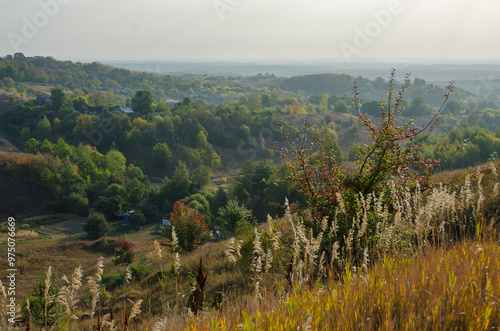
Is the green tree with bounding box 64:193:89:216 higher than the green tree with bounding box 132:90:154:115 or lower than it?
lower

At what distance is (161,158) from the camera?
90.9 metres

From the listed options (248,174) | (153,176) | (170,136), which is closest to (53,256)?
(248,174)

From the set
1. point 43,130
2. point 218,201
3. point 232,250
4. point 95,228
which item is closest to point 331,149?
point 232,250

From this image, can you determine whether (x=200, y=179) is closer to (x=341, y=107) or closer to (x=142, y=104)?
(x=142, y=104)

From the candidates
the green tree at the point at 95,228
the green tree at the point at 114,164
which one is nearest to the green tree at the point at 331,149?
the green tree at the point at 95,228

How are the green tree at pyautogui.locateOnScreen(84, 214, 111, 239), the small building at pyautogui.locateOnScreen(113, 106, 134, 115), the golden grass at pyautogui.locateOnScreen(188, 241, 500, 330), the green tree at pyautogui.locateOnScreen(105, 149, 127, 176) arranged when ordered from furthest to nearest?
the small building at pyautogui.locateOnScreen(113, 106, 134, 115)
the green tree at pyautogui.locateOnScreen(105, 149, 127, 176)
the green tree at pyautogui.locateOnScreen(84, 214, 111, 239)
the golden grass at pyautogui.locateOnScreen(188, 241, 500, 330)

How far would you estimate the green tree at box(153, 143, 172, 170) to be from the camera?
90.8m

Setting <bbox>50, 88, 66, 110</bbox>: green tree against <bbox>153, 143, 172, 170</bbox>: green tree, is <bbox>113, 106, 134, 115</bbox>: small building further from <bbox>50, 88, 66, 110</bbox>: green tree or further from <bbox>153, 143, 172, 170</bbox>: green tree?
<bbox>153, 143, 172, 170</bbox>: green tree

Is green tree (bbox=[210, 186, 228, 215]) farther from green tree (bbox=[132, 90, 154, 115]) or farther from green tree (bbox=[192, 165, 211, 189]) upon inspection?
green tree (bbox=[132, 90, 154, 115])

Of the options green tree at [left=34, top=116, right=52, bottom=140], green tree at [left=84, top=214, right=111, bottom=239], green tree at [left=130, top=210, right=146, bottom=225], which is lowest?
green tree at [left=130, top=210, right=146, bottom=225]

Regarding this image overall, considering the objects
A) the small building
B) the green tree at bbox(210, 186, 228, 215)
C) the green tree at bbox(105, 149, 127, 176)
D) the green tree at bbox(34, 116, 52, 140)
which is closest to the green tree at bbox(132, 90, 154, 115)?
the small building

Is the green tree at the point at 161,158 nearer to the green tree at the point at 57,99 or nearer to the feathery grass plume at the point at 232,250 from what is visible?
the green tree at the point at 57,99

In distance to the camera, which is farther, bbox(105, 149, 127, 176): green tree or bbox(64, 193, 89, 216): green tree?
bbox(105, 149, 127, 176): green tree

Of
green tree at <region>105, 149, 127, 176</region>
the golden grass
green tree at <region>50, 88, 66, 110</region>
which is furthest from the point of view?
green tree at <region>50, 88, 66, 110</region>
